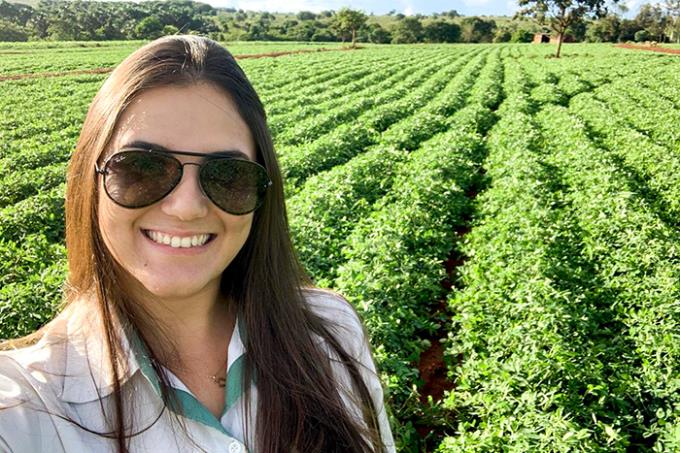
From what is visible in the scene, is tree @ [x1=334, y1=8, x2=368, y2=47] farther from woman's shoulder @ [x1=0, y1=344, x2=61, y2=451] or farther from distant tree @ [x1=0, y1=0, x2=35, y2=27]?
woman's shoulder @ [x1=0, y1=344, x2=61, y2=451]

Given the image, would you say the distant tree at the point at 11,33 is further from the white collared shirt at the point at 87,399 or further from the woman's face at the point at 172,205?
the white collared shirt at the point at 87,399

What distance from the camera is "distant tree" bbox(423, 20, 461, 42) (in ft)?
281

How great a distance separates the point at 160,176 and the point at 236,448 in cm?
82

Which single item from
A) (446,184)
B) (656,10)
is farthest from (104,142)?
(656,10)

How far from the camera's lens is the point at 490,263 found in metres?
6.28

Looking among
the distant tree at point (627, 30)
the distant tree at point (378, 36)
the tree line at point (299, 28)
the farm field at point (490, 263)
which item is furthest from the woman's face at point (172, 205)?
the distant tree at point (627, 30)

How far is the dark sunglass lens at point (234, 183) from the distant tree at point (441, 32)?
89788 millimetres

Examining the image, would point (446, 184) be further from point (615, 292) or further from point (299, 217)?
point (615, 292)

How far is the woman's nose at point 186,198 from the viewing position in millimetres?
1535

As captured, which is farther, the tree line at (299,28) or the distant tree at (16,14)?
the distant tree at (16,14)

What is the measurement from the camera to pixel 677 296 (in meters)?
5.25

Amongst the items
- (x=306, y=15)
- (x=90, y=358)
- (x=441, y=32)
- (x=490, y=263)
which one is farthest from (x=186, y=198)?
(x=306, y=15)

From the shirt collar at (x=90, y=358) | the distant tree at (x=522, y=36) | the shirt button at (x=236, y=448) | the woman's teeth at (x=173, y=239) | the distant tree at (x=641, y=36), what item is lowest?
the shirt button at (x=236, y=448)

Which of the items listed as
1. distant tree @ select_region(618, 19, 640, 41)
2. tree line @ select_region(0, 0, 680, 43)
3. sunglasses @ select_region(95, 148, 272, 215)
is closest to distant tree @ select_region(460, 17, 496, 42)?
tree line @ select_region(0, 0, 680, 43)
